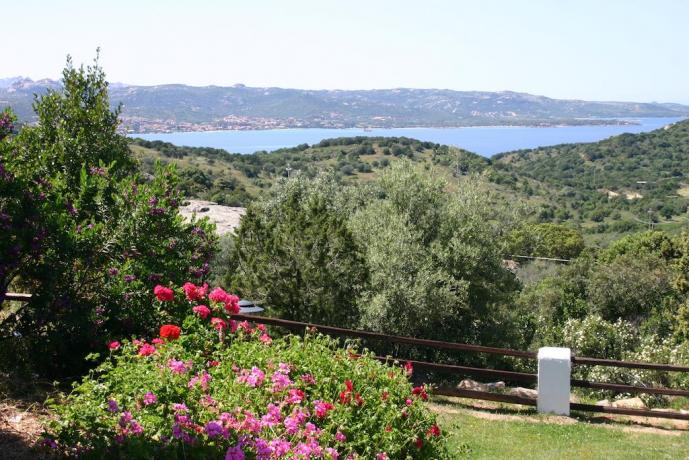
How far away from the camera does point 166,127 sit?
455 ft

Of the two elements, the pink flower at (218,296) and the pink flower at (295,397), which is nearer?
the pink flower at (295,397)

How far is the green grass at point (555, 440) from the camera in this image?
7.65 meters

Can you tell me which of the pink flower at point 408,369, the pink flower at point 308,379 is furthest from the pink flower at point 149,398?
the pink flower at point 408,369

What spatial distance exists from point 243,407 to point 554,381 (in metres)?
6.48

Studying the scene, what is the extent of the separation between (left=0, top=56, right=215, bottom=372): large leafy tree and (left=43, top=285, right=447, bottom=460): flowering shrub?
78 centimetres

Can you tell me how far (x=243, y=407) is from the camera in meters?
4.46

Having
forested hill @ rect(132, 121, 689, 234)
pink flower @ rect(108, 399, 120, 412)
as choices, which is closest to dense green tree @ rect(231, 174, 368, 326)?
Answer: pink flower @ rect(108, 399, 120, 412)

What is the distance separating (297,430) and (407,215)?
1461 cm

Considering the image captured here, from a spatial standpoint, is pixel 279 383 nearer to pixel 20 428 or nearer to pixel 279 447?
pixel 279 447

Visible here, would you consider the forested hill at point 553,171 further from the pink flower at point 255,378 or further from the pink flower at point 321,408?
the pink flower at point 321,408

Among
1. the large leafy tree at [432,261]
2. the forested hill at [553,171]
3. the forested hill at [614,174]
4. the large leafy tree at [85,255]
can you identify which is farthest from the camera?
the forested hill at [614,174]

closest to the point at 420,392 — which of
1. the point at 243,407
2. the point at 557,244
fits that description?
the point at 243,407

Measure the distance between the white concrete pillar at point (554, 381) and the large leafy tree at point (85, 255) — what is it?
542cm

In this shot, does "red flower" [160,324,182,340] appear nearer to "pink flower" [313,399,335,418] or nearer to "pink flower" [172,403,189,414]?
"pink flower" [172,403,189,414]
